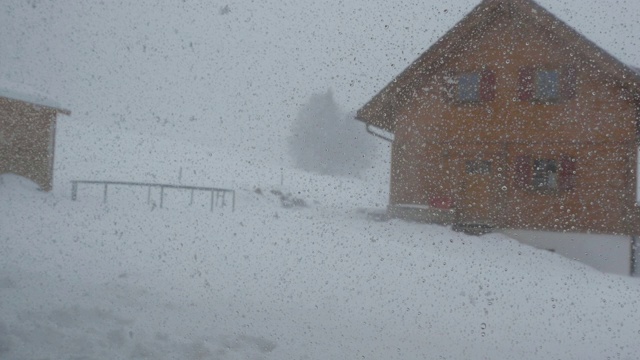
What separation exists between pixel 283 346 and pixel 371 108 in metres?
3.73

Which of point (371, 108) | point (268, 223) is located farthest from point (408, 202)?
A: point (268, 223)

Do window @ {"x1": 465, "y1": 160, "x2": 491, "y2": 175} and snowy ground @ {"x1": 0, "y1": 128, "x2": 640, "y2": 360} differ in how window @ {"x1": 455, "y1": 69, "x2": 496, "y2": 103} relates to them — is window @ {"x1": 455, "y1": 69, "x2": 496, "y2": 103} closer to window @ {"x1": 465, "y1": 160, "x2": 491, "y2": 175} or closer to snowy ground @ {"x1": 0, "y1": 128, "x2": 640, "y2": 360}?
window @ {"x1": 465, "y1": 160, "x2": 491, "y2": 175}

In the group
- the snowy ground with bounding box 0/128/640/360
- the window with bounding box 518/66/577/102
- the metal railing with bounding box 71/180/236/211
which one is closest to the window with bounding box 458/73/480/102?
the window with bounding box 518/66/577/102

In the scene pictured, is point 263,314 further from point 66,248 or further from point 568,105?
point 568,105

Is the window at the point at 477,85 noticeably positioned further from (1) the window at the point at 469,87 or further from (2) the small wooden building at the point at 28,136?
(2) the small wooden building at the point at 28,136

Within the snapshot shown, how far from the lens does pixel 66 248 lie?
11.5 feet

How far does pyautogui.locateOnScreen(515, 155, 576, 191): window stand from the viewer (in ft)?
22.3

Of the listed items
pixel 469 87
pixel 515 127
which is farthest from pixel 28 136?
pixel 515 127

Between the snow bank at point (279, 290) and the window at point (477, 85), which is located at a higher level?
the window at point (477, 85)

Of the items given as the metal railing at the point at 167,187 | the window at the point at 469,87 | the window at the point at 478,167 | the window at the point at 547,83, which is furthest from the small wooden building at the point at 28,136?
the window at the point at 547,83

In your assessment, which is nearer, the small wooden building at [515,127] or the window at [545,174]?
the small wooden building at [515,127]

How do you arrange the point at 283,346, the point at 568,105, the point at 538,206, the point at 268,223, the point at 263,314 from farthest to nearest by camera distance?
the point at 538,206
the point at 568,105
the point at 268,223
the point at 263,314
the point at 283,346

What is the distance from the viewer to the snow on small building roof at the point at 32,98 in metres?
4.72

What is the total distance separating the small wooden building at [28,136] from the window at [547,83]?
6992mm
